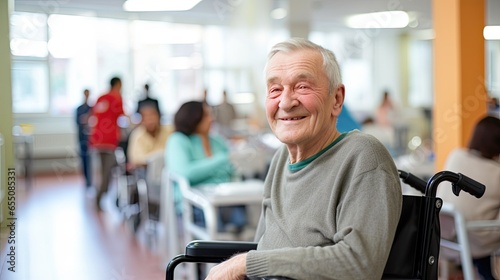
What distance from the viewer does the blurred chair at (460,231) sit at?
7.50 feet

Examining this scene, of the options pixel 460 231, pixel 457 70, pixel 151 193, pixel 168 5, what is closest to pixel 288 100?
pixel 460 231

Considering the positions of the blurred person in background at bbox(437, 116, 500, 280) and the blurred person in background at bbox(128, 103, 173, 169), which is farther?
the blurred person in background at bbox(128, 103, 173, 169)

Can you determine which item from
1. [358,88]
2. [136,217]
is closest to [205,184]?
[136,217]

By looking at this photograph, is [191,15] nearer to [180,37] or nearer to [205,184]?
[180,37]

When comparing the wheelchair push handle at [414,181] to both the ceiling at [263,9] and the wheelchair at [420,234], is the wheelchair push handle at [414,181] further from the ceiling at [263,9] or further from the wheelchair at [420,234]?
the ceiling at [263,9]

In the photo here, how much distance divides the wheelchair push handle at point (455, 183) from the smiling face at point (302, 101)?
245 millimetres

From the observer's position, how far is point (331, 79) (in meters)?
1.35

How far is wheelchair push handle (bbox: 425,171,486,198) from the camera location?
1.27 metres

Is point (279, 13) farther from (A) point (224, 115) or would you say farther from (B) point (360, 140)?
(B) point (360, 140)

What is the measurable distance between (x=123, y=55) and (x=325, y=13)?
9.97 feet

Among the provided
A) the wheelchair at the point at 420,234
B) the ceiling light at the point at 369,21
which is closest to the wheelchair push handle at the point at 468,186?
the wheelchair at the point at 420,234

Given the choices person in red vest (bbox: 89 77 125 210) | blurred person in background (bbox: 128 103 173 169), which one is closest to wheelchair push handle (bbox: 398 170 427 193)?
blurred person in background (bbox: 128 103 173 169)

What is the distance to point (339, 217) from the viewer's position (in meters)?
1.24

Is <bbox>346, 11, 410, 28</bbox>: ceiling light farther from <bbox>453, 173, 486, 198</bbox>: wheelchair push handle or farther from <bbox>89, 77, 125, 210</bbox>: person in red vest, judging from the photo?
<bbox>453, 173, 486, 198</bbox>: wheelchair push handle
